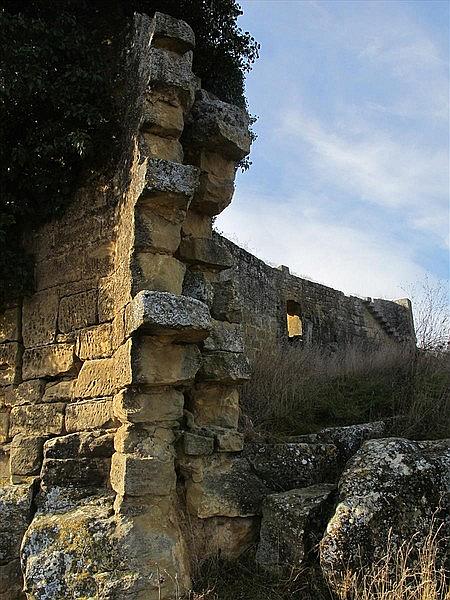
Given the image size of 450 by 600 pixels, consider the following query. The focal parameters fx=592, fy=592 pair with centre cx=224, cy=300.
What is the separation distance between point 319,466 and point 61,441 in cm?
217

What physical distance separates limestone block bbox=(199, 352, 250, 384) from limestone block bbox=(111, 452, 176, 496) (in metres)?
0.84

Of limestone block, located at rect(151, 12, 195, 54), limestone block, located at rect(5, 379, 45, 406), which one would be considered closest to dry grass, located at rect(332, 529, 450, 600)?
limestone block, located at rect(5, 379, 45, 406)

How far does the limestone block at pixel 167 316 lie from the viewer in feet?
13.8

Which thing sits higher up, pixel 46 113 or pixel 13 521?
pixel 46 113

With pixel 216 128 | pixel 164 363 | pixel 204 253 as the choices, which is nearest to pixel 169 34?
pixel 216 128

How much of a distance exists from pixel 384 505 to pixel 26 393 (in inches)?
121

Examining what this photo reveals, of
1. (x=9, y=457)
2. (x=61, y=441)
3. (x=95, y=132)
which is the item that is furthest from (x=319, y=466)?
(x=95, y=132)

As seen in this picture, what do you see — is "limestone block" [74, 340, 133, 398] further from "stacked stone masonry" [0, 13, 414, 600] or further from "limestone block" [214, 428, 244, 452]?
"limestone block" [214, 428, 244, 452]

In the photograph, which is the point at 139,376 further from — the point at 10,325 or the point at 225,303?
the point at 10,325

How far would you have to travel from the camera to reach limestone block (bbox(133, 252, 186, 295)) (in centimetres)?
451

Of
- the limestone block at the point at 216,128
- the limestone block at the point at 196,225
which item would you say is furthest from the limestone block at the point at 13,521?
the limestone block at the point at 216,128

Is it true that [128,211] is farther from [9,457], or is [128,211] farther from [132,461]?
[9,457]

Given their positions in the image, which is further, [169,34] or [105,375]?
[169,34]

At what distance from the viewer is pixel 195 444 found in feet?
A: 15.0
